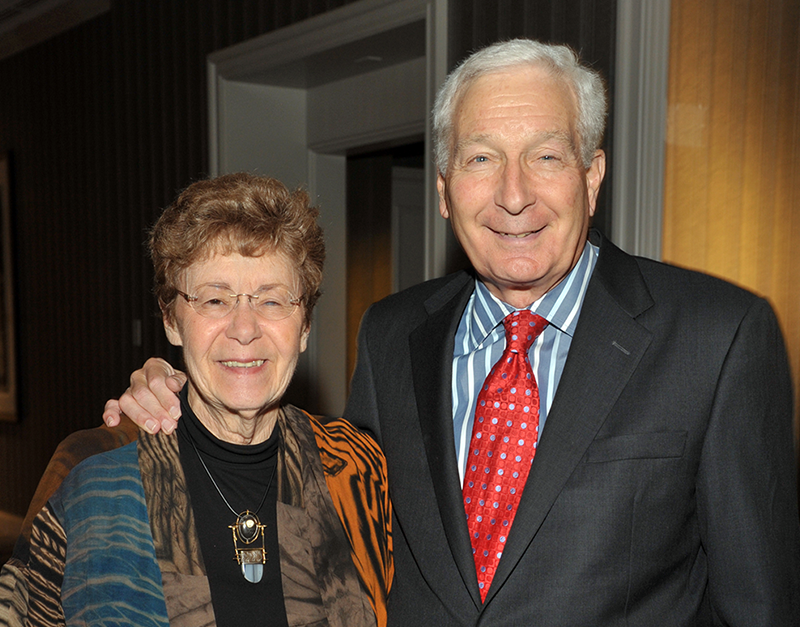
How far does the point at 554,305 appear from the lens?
1.59m

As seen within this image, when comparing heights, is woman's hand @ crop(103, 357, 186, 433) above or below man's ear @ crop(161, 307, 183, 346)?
below

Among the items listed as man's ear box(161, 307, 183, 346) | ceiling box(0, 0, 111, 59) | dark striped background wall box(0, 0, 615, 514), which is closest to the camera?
man's ear box(161, 307, 183, 346)

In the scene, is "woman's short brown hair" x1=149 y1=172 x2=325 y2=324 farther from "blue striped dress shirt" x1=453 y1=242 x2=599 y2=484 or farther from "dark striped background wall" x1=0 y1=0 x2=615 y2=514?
"dark striped background wall" x1=0 y1=0 x2=615 y2=514

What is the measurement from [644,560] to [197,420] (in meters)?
0.88

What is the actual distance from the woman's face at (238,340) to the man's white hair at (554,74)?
0.45m

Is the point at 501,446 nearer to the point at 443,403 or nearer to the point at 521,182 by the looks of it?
the point at 443,403

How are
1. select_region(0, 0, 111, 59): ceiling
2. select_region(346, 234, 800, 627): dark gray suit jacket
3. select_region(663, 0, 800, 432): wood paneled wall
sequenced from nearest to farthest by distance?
select_region(346, 234, 800, 627): dark gray suit jacket
select_region(663, 0, 800, 432): wood paneled wall
select_region(0, 0, 111, 59): ceiling

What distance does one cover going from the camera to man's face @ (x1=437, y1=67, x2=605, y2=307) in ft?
5.06

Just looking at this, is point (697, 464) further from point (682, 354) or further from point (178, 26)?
point (178, 26)

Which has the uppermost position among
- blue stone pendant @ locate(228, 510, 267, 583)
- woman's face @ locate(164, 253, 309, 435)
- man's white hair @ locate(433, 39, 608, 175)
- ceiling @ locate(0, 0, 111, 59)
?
ceiling @ locate(0, 0, 111, 59)

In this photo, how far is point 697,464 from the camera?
142 centimetres

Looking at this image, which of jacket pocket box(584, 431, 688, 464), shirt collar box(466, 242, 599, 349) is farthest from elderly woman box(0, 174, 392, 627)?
jacket pocket box(584, 431, 688, 464)

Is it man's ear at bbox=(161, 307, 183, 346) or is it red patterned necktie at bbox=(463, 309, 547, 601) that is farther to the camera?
man's ear at bbox=(161, 307, 183, 346)

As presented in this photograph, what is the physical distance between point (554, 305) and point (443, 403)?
0.29 m
